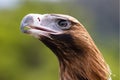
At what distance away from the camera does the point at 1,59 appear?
77.5 feet

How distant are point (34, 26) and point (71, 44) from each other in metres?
0.35

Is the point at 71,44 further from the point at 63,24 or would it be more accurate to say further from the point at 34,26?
the point at 34,26

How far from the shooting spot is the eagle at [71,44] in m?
5.55

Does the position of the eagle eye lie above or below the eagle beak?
below

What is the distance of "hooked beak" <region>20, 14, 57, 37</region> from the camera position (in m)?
5.47

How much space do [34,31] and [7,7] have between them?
26818 mm

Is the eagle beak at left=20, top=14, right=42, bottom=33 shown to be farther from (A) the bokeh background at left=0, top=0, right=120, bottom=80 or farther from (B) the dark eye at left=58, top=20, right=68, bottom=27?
(A) the bokeh background at left=0, top=0, right=120, bottom=80

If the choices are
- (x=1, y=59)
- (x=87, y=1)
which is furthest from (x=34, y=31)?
(x=87, y=1)

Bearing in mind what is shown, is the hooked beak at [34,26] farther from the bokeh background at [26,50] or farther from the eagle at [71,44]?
the bokeh background at [26,50]

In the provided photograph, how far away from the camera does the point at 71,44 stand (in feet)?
18.5

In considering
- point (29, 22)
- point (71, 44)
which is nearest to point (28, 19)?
point (29, 22)

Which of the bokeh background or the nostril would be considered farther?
the bokeh background

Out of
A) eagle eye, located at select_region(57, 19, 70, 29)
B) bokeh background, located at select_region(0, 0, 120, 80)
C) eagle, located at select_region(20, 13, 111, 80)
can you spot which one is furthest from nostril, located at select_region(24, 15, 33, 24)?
bokeh background, located at select_region(0, 0, 120, 80)

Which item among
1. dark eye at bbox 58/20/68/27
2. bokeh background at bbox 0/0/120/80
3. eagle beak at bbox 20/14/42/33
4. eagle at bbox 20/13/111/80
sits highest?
eagle beak at bbox 20/14/42/33
